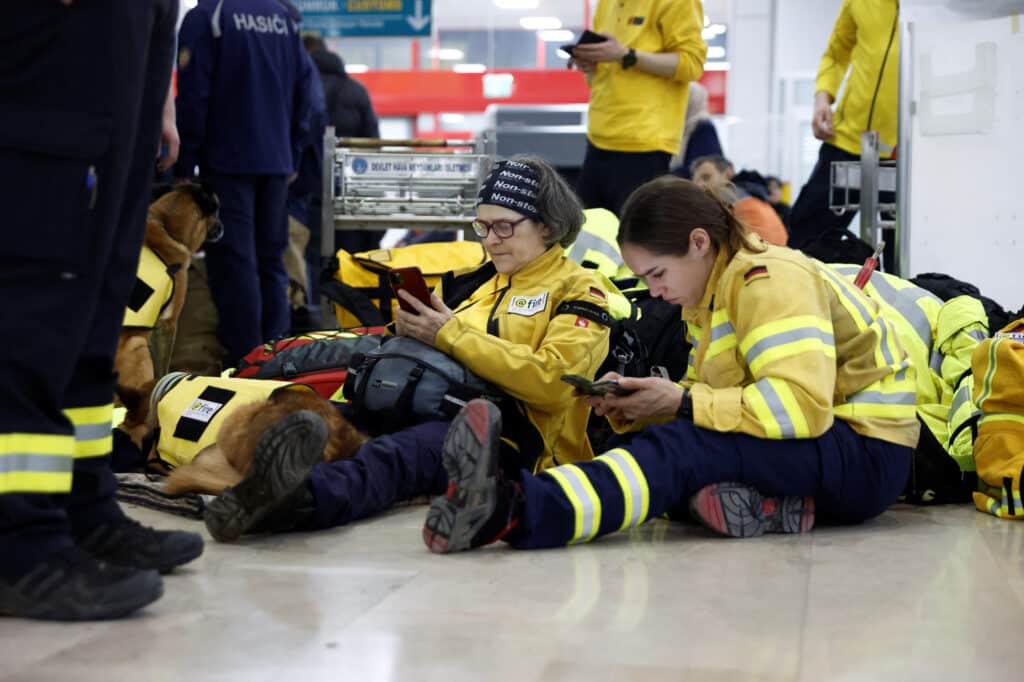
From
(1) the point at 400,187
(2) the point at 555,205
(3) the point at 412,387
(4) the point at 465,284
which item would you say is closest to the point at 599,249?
(4) the point at 465,284

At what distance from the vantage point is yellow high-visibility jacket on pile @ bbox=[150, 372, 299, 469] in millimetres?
3316

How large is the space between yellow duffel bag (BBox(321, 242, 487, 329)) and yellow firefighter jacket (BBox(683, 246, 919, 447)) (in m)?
1.99

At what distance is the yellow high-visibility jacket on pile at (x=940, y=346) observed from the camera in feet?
11.6

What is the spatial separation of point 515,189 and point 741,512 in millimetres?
1147

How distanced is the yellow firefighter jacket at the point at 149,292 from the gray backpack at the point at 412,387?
1.03 meters

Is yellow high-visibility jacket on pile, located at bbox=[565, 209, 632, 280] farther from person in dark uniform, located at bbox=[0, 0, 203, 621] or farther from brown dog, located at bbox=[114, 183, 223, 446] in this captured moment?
person in dark uniform, located at bbox=[0, 0, 203, 621]

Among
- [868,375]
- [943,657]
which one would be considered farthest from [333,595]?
[868,375]

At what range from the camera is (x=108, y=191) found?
2.08 m

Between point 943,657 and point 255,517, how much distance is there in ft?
4.57

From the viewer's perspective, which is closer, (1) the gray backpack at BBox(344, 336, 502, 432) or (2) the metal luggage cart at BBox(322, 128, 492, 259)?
(1) the gray backpack at BBox(344, 336, 502, 432)

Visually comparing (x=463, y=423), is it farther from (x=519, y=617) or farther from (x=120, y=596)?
(x=120, y=596)

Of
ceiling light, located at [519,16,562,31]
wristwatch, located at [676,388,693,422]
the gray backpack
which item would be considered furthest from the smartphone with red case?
ceiling light, located at [519,16,562,31]

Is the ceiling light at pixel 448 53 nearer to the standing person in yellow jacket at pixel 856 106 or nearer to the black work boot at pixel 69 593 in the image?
the standing person in yellow jacket at pixel 856 106

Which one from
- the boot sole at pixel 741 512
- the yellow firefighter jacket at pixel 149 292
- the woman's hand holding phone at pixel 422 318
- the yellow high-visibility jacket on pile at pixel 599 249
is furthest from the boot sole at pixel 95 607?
the yellow high-visibility jacket on pile at pixel 599 249
